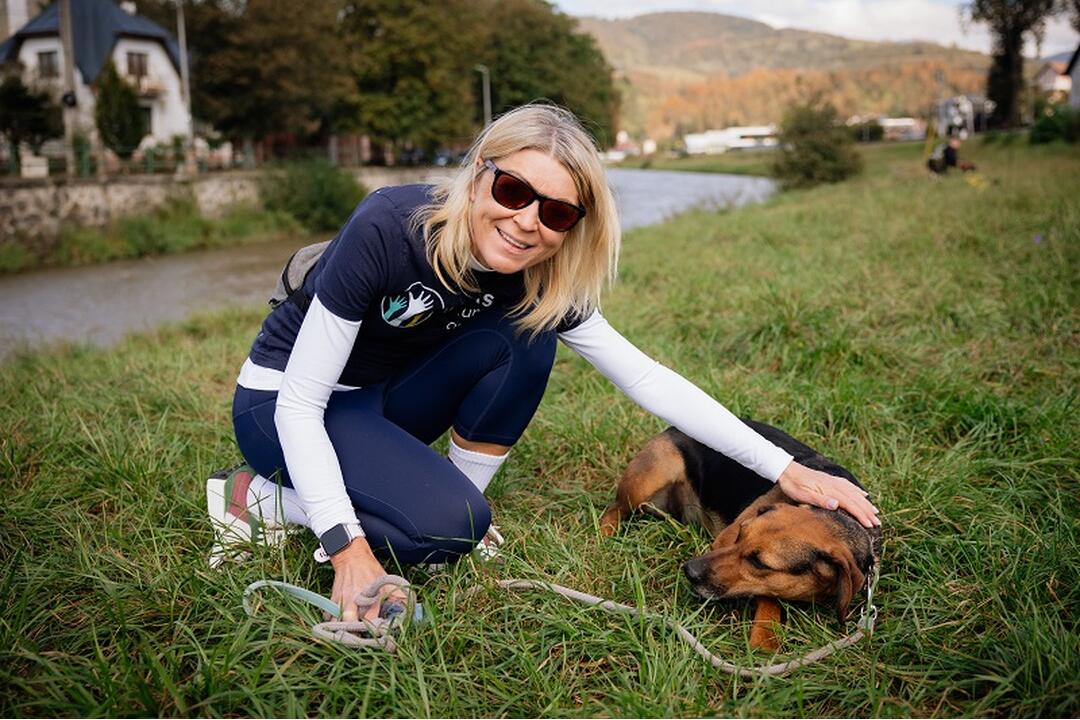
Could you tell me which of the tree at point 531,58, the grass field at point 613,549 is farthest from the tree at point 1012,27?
the grass field at point 613,549

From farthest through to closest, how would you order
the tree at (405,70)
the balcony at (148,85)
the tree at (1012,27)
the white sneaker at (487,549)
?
the tree at (1012,27) < the tree at (405,70) < the balcony at (148,85) < the white sneaker at (487,549)

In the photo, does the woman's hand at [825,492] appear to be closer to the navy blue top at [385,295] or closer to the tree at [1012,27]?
the navy blue top at [385,295]

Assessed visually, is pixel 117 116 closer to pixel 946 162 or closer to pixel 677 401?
pixel 946 162

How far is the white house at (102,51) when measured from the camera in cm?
3123

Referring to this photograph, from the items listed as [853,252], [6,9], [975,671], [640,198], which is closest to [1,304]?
[853,252]

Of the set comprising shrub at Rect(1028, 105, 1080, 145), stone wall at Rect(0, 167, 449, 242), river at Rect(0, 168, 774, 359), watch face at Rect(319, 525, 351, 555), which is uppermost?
shrub at Rect(1028, 105, 1080, 145)

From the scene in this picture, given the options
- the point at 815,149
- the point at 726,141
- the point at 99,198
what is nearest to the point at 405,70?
the point at 99,198

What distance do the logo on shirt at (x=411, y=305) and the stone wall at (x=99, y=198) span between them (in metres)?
16.3

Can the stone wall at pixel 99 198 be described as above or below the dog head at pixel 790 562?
above

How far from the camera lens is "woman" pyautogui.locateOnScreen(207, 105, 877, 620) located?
2393 mm

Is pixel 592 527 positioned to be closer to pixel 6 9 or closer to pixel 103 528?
pixel 103 528

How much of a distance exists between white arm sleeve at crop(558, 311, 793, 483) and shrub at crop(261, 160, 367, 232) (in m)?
24.2

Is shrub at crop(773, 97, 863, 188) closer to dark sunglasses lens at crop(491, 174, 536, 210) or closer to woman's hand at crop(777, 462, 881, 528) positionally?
woman's hand at crop(777, 462, 881, 528)

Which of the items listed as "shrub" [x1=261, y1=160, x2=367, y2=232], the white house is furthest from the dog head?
the white house
